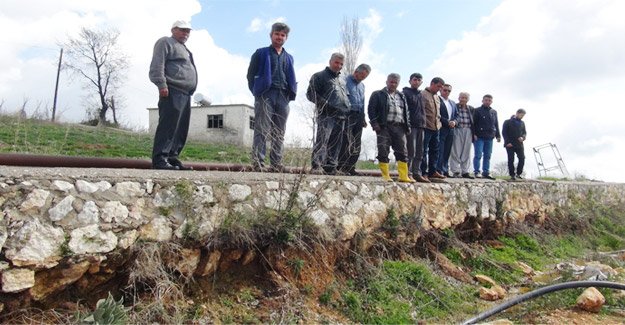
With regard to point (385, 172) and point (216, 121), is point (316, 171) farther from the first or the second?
point (216, 121)

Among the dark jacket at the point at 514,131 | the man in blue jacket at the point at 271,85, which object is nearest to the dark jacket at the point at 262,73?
the man in blue jacket at the point at 271,85

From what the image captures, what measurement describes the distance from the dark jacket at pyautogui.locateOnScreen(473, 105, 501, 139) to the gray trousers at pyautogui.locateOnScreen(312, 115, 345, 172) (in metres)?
4.16

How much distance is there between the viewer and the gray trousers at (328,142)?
5.02 meters

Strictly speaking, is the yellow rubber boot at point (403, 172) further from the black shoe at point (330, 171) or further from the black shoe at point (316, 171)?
the black shoe at point (316, 171)

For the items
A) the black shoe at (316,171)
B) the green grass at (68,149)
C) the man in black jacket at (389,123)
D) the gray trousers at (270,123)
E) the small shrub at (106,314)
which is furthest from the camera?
the man in black jacket at (389,123)

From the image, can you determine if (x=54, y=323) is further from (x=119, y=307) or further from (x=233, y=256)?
(x=233, y=256)

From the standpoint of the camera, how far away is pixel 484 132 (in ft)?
29.0

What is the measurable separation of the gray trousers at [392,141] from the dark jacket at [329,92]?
0.59 m

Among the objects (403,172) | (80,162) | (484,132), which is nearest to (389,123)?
(403,172)

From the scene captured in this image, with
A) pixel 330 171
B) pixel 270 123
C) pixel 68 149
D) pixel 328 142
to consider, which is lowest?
pixel 330 171

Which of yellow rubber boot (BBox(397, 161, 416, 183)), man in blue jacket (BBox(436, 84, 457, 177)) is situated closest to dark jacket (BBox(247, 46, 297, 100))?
yellow rubber boot (BBox(397, 161, 416, 183))

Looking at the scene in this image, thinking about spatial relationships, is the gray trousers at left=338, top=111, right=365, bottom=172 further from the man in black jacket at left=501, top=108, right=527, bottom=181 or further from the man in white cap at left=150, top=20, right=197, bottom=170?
the man in black jacket at left=501, top=108, right=527, bottom=181

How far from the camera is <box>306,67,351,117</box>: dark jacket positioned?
558 centimetres

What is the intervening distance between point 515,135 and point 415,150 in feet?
12.8
